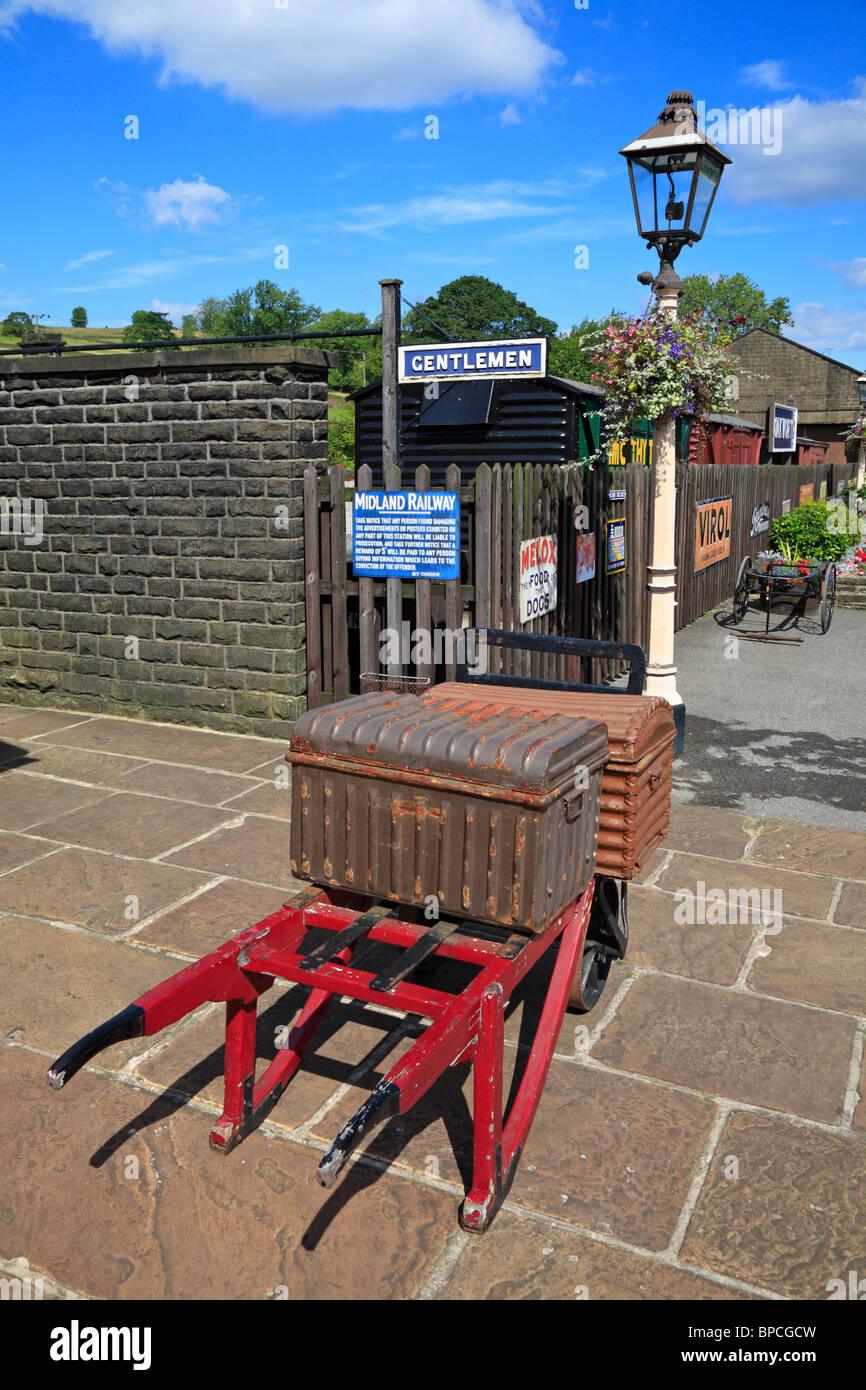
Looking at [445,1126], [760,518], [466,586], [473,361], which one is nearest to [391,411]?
[473,361]

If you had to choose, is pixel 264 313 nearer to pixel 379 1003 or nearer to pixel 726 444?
pixel 726 444

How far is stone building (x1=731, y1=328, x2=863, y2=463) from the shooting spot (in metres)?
62.1

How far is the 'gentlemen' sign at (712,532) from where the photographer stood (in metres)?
15.9

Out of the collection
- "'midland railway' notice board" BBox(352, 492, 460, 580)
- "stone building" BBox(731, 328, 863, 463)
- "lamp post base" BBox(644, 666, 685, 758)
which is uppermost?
"stone building" BBox(731, 328, 863, 463)

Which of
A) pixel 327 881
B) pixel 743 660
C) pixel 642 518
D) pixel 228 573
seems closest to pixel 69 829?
pixel 228 573

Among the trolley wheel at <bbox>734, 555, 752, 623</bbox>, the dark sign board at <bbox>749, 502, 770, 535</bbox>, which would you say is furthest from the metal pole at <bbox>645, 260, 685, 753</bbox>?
the dark sign board at <bbox>749, 502, 770, 535</bbox>

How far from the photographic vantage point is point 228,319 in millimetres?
85312

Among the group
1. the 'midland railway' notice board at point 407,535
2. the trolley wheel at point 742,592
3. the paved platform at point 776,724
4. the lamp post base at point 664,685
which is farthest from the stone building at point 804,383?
the 'midland railway' notice board at point 407,535

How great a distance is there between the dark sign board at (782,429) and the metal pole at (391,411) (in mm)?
22535

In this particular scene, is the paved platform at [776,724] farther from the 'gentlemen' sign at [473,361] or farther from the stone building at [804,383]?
the stone building at [804,383]

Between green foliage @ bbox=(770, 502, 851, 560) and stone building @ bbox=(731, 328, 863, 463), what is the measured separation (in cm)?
4366

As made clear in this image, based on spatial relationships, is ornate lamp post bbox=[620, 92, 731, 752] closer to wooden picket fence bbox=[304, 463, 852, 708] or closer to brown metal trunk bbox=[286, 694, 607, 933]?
wooden picket fence bbox=[304, 463, 852, 708]

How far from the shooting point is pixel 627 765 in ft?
12.9
